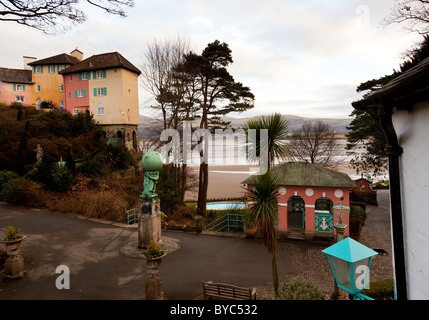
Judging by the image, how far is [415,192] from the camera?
134 inches

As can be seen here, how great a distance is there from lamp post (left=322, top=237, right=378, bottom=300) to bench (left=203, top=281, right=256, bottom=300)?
2.19 m

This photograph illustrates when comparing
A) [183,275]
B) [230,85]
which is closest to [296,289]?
[183,275]

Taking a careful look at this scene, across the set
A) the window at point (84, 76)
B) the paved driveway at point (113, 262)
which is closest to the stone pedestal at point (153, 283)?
the paved driveway at point (113, 262)

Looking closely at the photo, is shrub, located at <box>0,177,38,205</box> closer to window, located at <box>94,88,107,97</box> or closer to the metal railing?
the metal railing

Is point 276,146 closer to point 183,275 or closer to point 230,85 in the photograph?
point 183,275

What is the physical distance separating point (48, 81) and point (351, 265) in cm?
4227

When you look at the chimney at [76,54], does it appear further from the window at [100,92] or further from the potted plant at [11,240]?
the potted plant at [11,240]

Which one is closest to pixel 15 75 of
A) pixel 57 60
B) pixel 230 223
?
pixel 57 60

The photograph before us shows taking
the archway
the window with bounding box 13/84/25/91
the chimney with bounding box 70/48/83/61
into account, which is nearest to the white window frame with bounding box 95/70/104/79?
the chimney with bounding box 70/48/83/61

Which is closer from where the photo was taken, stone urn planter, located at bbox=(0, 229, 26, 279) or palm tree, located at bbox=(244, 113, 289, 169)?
stone urn planter, located at bbox=(0, 229, 26, 279)

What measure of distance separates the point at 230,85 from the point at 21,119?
61.3 ft

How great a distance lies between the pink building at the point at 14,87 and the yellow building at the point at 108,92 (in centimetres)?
679

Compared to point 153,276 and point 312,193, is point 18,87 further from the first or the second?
point 153,276

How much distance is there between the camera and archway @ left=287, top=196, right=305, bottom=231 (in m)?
A: 15.0
